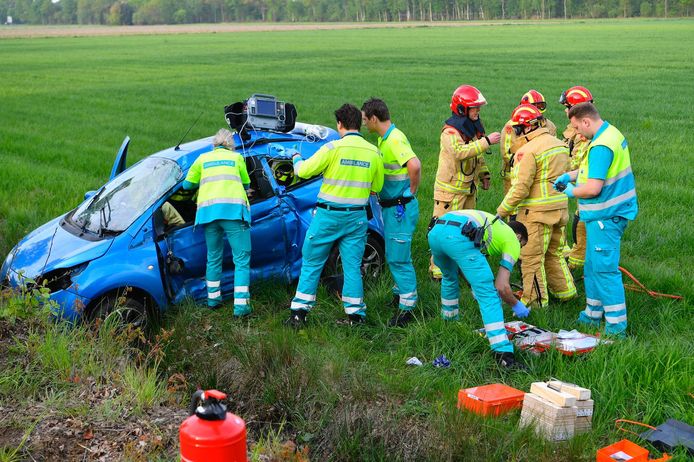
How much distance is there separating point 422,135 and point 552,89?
11.1 metres

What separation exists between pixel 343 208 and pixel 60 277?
249 cm

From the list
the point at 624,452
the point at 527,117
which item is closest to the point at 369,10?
the point at 527,117

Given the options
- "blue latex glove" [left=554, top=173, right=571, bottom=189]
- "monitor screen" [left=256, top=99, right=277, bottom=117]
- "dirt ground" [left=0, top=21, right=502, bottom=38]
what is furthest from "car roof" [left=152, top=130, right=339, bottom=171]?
"dirt ground" [left=0, top=21, right=502, bottom=38]

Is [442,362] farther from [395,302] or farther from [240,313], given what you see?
[240,313]

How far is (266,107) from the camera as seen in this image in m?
8.00

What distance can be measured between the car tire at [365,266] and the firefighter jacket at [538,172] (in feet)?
4.73

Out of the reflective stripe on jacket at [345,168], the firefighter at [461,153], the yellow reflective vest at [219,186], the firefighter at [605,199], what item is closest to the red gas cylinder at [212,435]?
the reflective stripe on jacket at [345,168]

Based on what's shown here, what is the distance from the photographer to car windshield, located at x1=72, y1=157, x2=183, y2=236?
7.29 meters

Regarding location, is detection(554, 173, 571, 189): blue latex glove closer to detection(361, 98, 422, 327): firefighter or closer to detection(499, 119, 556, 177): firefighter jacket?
detection(361, 98, 422, 327): firefighter

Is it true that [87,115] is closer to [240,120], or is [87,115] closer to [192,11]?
[240,120]

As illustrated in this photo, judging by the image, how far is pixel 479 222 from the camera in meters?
6.24

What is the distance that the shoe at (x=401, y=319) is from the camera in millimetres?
7092

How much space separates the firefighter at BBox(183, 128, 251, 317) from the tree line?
12004 centimetres

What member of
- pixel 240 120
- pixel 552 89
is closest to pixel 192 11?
pixel 552 89
